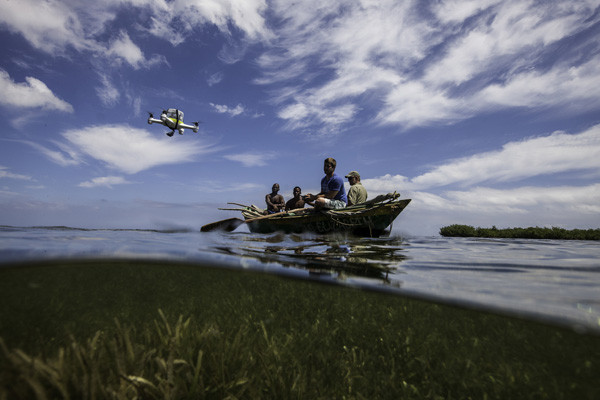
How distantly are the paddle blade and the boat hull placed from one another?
271 centimetres

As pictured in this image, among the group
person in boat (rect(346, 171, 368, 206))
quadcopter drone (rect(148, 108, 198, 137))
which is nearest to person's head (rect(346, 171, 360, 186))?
person in boat (rect(346, 171, 368, 206))

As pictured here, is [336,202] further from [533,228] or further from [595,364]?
[533,228]

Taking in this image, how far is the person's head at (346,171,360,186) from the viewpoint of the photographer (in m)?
11.7

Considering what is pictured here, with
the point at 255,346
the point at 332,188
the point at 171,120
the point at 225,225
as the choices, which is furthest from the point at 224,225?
the point at 171,120

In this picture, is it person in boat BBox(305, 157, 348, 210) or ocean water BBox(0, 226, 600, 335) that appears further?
person in boat BBox(305, 157, 348, 210)

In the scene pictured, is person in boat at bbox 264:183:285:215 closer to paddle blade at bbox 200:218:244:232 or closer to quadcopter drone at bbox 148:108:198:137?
paddle blade at bbox 200:218:244:232

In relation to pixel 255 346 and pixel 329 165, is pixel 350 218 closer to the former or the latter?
pixel 329 165

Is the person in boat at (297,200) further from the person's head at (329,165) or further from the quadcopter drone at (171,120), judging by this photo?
the quadcopter drone at (171,120)

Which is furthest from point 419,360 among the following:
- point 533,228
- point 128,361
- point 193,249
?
point 533,228

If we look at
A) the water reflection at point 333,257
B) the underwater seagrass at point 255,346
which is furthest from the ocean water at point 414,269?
the underwater seagrass at point 255,346

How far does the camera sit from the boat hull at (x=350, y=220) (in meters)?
10.3

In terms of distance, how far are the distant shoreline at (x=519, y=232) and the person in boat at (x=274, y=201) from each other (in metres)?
13.0

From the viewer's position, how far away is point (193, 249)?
8234 millimetres

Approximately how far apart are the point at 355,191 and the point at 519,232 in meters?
16.6
